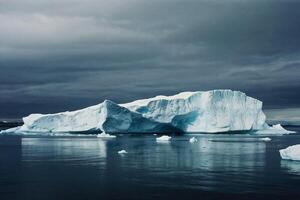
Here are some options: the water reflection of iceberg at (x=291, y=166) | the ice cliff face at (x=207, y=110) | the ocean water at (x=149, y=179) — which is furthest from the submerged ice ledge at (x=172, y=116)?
the water reflection of iceberg at (x=291, y=166)

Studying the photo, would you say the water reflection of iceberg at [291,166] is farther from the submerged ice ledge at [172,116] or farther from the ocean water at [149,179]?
the submerged ice ledge at [172,116]

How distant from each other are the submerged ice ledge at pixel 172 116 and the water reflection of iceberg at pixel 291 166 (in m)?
28.0

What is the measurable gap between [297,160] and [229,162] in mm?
3438

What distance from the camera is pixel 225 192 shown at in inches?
531

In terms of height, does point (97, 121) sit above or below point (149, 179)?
above

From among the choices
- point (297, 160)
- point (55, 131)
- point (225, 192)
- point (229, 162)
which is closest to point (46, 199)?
point (225, 192)

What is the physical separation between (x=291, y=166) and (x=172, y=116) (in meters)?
32.5

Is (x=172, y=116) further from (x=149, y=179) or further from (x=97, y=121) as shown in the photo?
(x=149, y=179)

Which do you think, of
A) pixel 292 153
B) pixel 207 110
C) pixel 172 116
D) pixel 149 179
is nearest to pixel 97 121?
pixel 172 116

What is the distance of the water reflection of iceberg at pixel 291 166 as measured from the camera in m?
18.7

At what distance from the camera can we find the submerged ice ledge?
51.6m

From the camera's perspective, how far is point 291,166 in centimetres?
2047

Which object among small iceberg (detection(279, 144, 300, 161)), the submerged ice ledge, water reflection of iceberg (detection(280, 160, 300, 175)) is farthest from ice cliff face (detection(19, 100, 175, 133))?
water reflection of iceberg (detection(280, 160, 300, 175))

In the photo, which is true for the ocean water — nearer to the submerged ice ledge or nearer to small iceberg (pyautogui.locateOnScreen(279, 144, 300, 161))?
small iceberg (pyautogui.locateOnScreen(279, 144, 300, 161))
